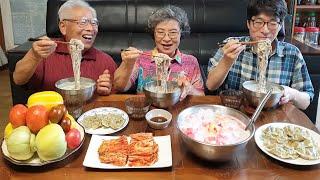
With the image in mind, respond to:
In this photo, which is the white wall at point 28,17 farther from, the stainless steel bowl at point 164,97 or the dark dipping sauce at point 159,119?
the dark dipping sauce at point 159,119

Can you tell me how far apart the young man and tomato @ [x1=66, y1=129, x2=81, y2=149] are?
0.78 meters

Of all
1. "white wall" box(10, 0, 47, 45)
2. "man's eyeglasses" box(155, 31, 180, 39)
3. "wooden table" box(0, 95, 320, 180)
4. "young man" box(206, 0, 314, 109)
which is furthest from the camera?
"white wall" box(10, 0, 47, 45)

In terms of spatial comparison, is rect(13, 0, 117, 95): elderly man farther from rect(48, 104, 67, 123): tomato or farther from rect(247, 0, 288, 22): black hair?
rect(247, 0, 288, 22): black hair

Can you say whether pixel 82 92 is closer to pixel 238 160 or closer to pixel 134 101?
pixel 134 101

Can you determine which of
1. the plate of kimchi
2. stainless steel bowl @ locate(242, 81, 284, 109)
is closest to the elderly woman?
stainless steel bowl @ locate(242, 81, 284, 109)

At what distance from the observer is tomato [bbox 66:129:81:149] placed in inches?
43.8

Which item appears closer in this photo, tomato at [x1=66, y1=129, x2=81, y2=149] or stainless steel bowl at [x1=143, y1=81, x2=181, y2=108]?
tomato at [x1=66, y1=129, x2=81, y2=149]

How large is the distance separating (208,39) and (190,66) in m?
1.33

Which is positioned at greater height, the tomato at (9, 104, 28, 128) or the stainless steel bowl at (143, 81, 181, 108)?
the tomato at (9, 104, 28, 128)

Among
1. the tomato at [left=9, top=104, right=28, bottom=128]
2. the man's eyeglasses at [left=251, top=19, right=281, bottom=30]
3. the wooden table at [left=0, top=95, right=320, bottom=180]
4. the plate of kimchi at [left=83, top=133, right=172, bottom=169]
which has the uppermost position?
the man's eyeglasses at [left=251, top=19, right=281, bottom=30]

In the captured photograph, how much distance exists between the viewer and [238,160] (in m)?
1.12

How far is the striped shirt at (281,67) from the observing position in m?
1.83

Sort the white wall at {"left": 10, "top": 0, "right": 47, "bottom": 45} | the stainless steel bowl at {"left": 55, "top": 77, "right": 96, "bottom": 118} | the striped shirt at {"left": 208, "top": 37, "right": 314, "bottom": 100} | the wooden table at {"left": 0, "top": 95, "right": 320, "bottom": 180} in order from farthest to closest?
the white wall at {"left": 10, "top": 0, "right": 47, "bottom": 45}
the striped shirt at {"left": 208, "top": 37, "right": 314, "bottom": 100}
the stainless steel bowl at {"left": 55, "top": 77, "right": 96, "bottom": 118}
the wooden table at {"left": 0, "top": 95, "right": 320, "bottom": 180}

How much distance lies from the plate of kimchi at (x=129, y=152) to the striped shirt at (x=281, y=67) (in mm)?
813
